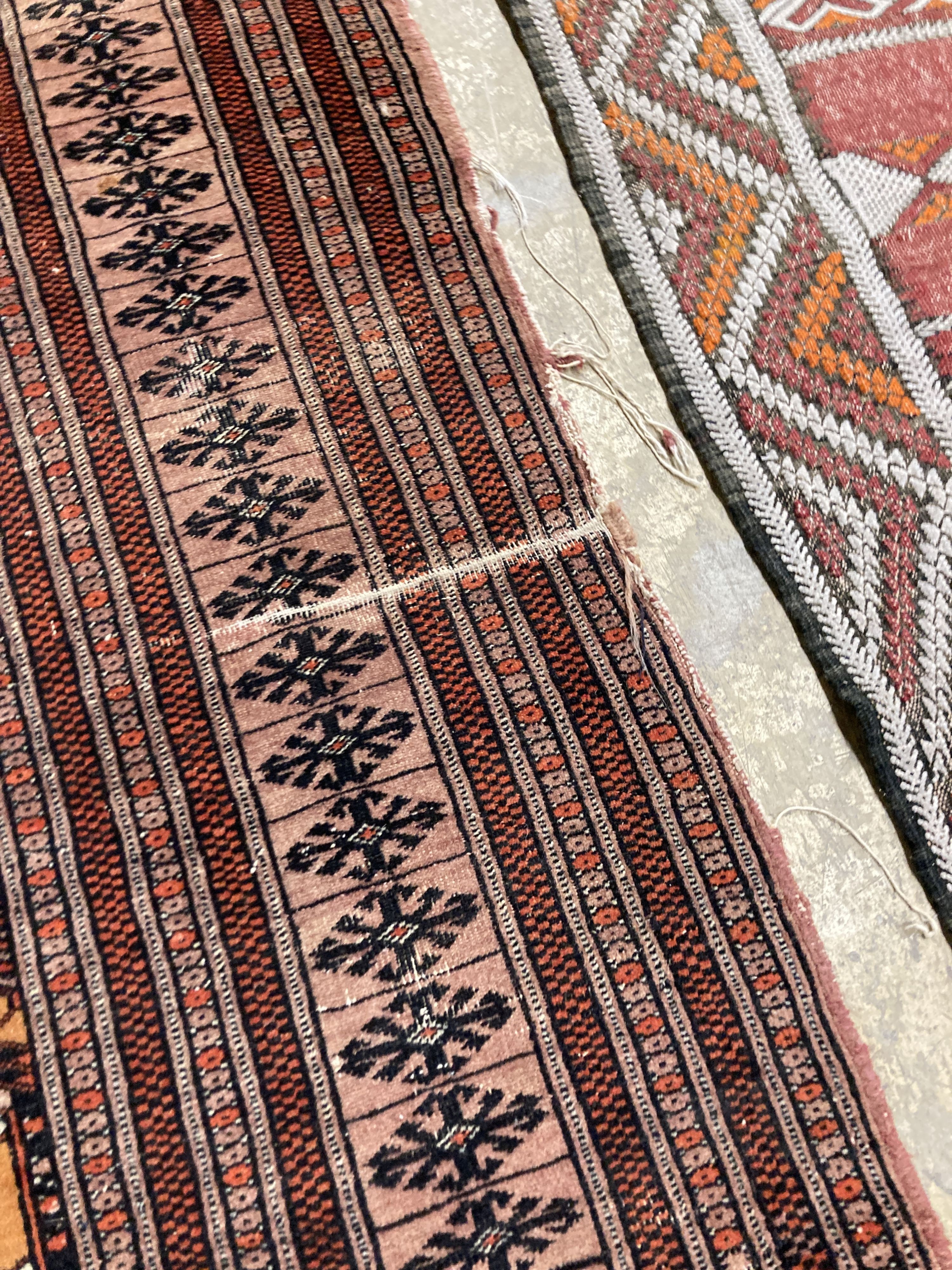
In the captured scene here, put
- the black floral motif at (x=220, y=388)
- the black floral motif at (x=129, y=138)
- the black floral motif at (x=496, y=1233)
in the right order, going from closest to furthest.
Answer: the black floral motif at (x=496, y=1233) < the black floral motif at (x=220, y=388) < the black floral motif at (x=129, y=138)

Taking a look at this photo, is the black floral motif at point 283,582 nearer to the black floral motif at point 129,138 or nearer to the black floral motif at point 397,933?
the black floral motif at point 397,933

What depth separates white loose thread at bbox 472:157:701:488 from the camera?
117 centimetres

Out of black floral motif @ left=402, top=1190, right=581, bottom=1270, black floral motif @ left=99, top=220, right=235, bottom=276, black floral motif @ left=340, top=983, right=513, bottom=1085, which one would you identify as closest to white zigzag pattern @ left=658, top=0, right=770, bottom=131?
black floral motif @ left=99, top=220, right=235, bottom=276

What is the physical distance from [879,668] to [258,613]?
2.28ft

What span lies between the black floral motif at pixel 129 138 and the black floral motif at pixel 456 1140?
1185mm

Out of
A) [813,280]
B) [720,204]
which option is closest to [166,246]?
[720,204]

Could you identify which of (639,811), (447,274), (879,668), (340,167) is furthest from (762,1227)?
(340,167)

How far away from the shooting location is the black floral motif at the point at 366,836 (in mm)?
1003

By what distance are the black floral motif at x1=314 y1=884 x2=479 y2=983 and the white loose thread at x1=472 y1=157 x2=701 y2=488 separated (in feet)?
1.84

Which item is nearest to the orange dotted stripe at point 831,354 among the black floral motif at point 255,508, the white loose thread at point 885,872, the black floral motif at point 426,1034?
the white loose thread at point 885,872

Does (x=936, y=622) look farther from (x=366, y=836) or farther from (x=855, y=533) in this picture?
(x=366, y=836)

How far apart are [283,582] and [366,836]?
299 mm

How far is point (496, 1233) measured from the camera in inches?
36.0

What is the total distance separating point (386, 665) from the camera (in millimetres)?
1070
